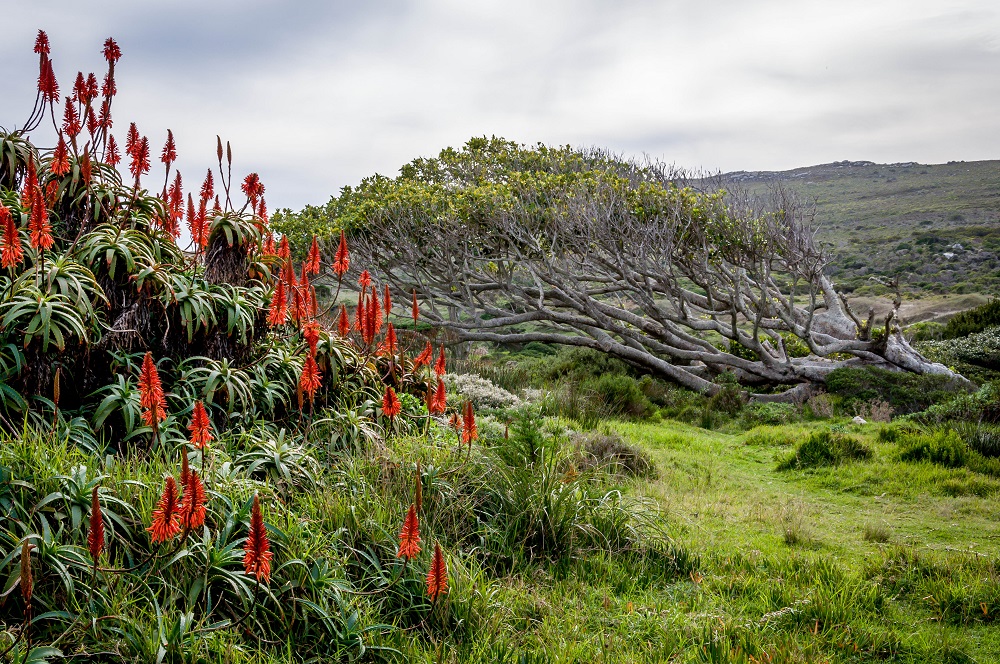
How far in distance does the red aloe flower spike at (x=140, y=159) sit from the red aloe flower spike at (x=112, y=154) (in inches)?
16.5

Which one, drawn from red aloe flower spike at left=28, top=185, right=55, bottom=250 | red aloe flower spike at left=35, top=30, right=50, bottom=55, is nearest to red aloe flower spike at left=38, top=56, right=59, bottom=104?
red aloe flower spike at left=35, top=30, right=50, bottom=55

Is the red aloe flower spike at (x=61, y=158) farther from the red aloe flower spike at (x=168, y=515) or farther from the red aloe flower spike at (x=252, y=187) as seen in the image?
the red aloe flower spike at (x=168, y=515)

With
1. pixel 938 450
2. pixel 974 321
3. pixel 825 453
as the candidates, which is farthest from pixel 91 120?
pixel 974 321

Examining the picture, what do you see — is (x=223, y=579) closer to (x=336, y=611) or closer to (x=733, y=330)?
(x=336, y=611)

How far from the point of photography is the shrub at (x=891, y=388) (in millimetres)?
13070

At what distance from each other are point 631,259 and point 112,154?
1301cm

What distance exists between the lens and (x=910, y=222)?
5931 cm

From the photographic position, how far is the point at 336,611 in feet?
12.9

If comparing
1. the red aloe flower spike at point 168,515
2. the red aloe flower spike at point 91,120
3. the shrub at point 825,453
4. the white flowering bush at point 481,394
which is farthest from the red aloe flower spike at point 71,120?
the shrub at point 825,453

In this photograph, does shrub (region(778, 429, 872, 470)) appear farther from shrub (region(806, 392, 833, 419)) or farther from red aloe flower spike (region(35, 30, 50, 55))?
red aloe flower spike (region(35, 30, 50, 55))

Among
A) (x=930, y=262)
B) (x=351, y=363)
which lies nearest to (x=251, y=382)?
(x=351, y=363)

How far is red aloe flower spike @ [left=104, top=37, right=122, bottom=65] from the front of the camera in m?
5.69

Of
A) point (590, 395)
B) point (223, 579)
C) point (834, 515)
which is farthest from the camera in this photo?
point (590, 395)

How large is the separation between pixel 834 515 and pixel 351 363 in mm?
5244
